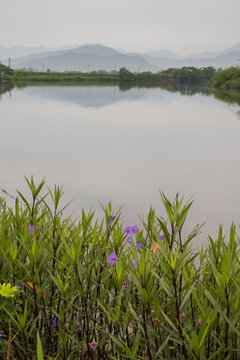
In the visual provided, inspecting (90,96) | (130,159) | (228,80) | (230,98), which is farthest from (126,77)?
(130,159)

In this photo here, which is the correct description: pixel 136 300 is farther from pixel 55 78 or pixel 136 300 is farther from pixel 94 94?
pixel 55 78

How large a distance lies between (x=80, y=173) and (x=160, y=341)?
9895 mm

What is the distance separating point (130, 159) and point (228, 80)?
55.7 metres

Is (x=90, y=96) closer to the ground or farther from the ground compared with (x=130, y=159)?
farther from the ground

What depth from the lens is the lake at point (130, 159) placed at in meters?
8.80

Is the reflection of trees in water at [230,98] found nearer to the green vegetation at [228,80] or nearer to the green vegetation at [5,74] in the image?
the green vegetation at [228,80]

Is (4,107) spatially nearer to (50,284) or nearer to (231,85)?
(50,284)

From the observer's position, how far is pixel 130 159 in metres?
14.0

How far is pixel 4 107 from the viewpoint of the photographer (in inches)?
1143

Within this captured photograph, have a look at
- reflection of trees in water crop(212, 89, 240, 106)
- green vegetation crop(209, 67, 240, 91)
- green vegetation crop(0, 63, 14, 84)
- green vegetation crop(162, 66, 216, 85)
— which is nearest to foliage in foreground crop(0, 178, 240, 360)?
reflection of trees in water crop(212, 89, 240, 106)

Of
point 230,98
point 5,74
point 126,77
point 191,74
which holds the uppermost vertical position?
point 191,74

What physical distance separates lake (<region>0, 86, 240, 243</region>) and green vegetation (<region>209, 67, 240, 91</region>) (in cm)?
3703

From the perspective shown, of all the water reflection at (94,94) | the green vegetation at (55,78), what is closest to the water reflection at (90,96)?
the water reflection at (94,94)

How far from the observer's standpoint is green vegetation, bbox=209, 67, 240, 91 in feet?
199
